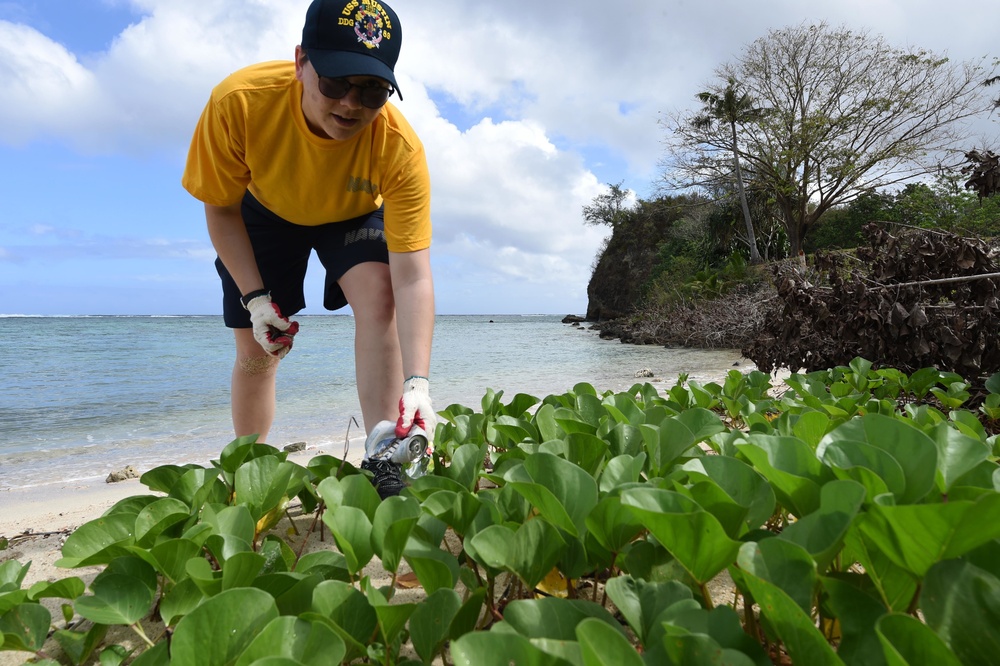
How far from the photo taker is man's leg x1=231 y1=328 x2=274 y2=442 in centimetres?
289

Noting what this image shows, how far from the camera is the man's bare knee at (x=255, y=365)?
114 inches

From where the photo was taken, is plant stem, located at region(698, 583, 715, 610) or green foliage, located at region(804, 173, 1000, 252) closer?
plant stem, located at region(698, 583, 715, 610)

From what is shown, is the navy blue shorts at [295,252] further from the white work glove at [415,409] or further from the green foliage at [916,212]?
the green foliage at [916,212]

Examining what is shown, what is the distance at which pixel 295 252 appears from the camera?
9.66 feet

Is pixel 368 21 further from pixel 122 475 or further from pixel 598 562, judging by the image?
pixel 122 475

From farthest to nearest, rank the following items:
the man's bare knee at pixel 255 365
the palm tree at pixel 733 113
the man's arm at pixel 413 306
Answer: the palm tree at pixel 733 113 → the man's bare knee at pixel 255 365 → the man's arm at pixel 413 306

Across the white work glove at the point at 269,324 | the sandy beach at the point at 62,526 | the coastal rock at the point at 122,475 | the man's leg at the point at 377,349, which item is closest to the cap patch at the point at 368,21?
the man's leg at the point at 377,349

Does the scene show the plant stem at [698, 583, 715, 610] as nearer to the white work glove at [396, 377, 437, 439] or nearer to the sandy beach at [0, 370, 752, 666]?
the sandy beach at [0, 370, 752, 666]

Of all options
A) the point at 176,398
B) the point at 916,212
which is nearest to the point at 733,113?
the point at 916,212

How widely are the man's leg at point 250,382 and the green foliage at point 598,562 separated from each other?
56.3 inches

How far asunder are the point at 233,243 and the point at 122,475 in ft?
6.28

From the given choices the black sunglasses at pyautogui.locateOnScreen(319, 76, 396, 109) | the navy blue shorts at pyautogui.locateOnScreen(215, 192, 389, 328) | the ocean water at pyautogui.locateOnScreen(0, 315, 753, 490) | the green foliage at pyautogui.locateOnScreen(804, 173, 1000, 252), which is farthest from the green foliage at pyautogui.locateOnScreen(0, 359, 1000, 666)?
the green foliage at pyautogui.locateOnScreen(804, 173, 1000, 252)

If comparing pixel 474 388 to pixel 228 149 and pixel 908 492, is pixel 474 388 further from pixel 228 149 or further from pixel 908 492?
pixel 908 492

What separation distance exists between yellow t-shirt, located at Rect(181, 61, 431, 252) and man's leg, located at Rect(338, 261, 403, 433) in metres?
0.24
